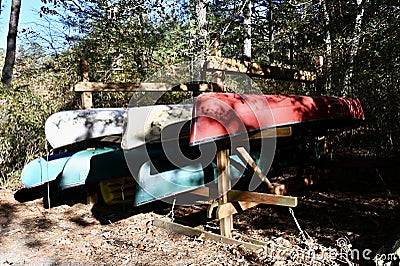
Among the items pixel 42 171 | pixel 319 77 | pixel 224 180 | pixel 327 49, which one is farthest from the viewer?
pixel 327 49

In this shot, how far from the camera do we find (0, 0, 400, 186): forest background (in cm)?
625

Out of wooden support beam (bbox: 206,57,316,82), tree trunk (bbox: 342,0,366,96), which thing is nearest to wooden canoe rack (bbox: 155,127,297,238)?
wooden support beam (bbox: 206,57,316,82)

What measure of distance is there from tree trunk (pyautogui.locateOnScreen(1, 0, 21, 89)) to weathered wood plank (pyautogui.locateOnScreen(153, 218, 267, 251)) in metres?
6.34

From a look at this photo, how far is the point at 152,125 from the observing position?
166 inches

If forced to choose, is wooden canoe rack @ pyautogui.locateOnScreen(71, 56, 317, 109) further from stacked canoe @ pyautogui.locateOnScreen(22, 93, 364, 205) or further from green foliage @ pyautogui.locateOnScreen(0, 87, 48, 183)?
green foliage @ pyautogui.locateOnScreen(0, 87, 48, 183)

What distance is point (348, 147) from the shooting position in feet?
23.4

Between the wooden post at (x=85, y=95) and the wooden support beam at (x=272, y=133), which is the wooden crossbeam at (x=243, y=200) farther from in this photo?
the wooden post at (x=85, y=95)

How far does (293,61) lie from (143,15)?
3.34 metres

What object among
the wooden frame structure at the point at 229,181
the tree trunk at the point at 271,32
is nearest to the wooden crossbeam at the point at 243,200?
the wooden frame structure at the point at 229,181

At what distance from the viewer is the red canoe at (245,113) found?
10.4 feet

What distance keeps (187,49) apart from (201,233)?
3773 mm

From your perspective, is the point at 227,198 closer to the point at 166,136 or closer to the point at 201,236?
the point at 201,236

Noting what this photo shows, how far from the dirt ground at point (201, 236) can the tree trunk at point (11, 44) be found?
15.1 ft

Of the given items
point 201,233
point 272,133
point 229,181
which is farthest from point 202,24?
point 201,233
